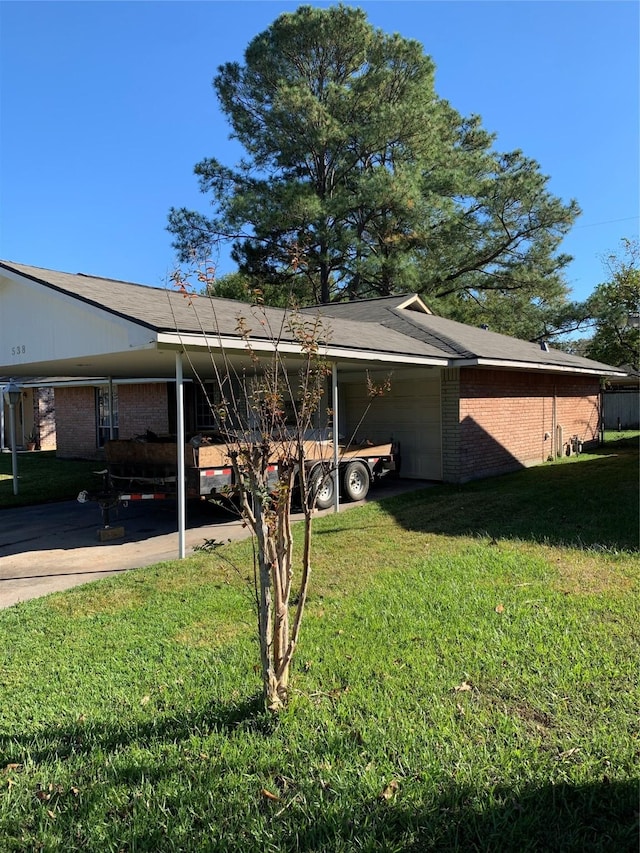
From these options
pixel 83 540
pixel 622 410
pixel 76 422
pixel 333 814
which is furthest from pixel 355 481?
pixel 622 410

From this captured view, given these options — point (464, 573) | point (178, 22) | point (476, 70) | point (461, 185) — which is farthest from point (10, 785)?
point (461, 185)

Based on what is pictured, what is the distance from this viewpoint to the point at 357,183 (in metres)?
23.2

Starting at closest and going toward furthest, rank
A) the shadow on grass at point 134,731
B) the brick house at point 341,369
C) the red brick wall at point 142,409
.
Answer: the shadow on grass at point 134,731
the brick house at point 341,369
the red brick wall at point 142,409

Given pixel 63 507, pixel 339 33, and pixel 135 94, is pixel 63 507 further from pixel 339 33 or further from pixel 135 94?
pixel 339 33

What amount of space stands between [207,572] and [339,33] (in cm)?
2553

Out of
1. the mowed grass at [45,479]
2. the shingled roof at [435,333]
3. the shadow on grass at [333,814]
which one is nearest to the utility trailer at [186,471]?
the shingled roof at [435,333]

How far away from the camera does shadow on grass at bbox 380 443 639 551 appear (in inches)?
304

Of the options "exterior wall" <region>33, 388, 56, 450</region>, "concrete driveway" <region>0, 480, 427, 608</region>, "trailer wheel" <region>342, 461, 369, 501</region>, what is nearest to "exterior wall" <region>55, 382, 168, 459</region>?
"exterior wall" <region>33, 388, 56, 450</region>

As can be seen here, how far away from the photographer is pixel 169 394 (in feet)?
60.2

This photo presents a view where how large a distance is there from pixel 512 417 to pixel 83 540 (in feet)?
35.7

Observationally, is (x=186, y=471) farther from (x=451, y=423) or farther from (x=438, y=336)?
(x=438, y=336)

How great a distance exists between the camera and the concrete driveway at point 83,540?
6859 mm

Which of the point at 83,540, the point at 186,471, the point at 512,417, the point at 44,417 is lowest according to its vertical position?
the point at 83,540

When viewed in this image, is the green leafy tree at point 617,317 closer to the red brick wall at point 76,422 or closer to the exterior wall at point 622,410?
the exterior wall at point 622,410
